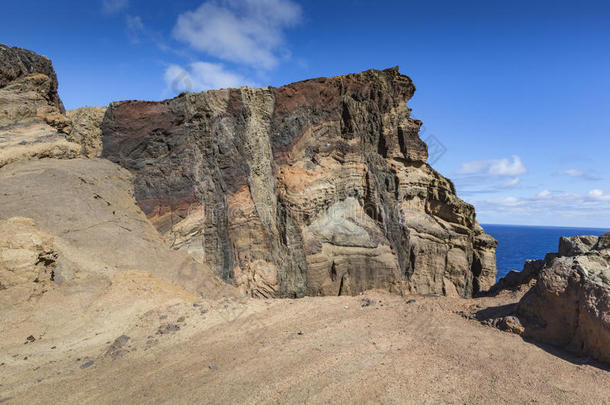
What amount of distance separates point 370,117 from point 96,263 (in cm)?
1084

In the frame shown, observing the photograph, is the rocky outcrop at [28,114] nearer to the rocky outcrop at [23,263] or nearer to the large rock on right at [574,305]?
the rocky outcrop at [23,263]

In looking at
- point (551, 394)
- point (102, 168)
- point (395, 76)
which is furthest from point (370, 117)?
point (551, 394)

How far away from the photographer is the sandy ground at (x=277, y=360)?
3.94m

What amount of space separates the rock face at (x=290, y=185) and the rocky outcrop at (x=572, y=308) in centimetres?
664

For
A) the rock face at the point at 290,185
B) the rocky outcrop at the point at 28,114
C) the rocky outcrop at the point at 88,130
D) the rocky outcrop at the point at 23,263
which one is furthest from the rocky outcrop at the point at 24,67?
the rocky outcrop at the point at 23,263

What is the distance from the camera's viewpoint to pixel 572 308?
533 centimetres

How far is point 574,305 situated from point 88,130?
1561cm

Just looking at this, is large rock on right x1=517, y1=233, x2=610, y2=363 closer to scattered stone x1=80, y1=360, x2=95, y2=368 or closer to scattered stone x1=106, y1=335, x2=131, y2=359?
scattered stone x1=106, y1=335, x2=131, y2=359

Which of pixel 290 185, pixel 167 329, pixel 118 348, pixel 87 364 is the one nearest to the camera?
pixel 87 364

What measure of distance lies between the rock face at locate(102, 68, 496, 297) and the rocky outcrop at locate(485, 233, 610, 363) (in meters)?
6.64

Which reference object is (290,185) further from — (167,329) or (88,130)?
(88,130)

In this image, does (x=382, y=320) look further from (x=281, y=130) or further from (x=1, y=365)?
(x=281, y=130)

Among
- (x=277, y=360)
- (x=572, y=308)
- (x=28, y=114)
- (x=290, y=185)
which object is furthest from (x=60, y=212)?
(x=572, y=308)

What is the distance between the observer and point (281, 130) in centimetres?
1277
